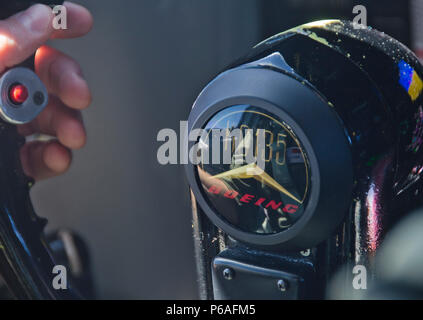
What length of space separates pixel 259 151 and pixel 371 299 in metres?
0.20

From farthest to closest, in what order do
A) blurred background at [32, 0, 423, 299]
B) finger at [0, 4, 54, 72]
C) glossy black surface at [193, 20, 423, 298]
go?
1. blurred background at [32, 0, 423, 299]
2. finger at [0, 4, 54, 72]
3. glossy black surface at [193, 20, 423, 298]

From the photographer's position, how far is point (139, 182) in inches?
49.5

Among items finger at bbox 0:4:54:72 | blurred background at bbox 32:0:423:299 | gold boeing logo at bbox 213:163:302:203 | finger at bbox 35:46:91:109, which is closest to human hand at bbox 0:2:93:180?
finger at bbox 35:46:91:109

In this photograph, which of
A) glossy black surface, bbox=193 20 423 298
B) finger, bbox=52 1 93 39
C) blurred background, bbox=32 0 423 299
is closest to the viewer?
glossy black surface, bbox=193 20 423 298

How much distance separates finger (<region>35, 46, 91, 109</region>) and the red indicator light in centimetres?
20

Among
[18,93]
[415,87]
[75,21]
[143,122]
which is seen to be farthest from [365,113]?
[143,122]

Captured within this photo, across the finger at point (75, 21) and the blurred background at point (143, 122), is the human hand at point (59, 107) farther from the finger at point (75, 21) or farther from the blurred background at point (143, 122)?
the blurred background at point (143, 122)

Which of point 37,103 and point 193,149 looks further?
point 37,103

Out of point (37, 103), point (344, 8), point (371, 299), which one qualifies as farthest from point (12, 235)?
point (344, 8)

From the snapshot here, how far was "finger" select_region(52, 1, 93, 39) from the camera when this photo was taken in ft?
2.45

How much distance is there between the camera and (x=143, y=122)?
47.9 inches

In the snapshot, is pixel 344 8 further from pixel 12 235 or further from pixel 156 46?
pixel 12 235

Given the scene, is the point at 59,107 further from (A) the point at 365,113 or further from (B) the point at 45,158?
(A) the point at 365,113

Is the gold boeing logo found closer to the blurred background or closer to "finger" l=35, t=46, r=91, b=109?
"finger" l=35, t=46, r=91, b=109
